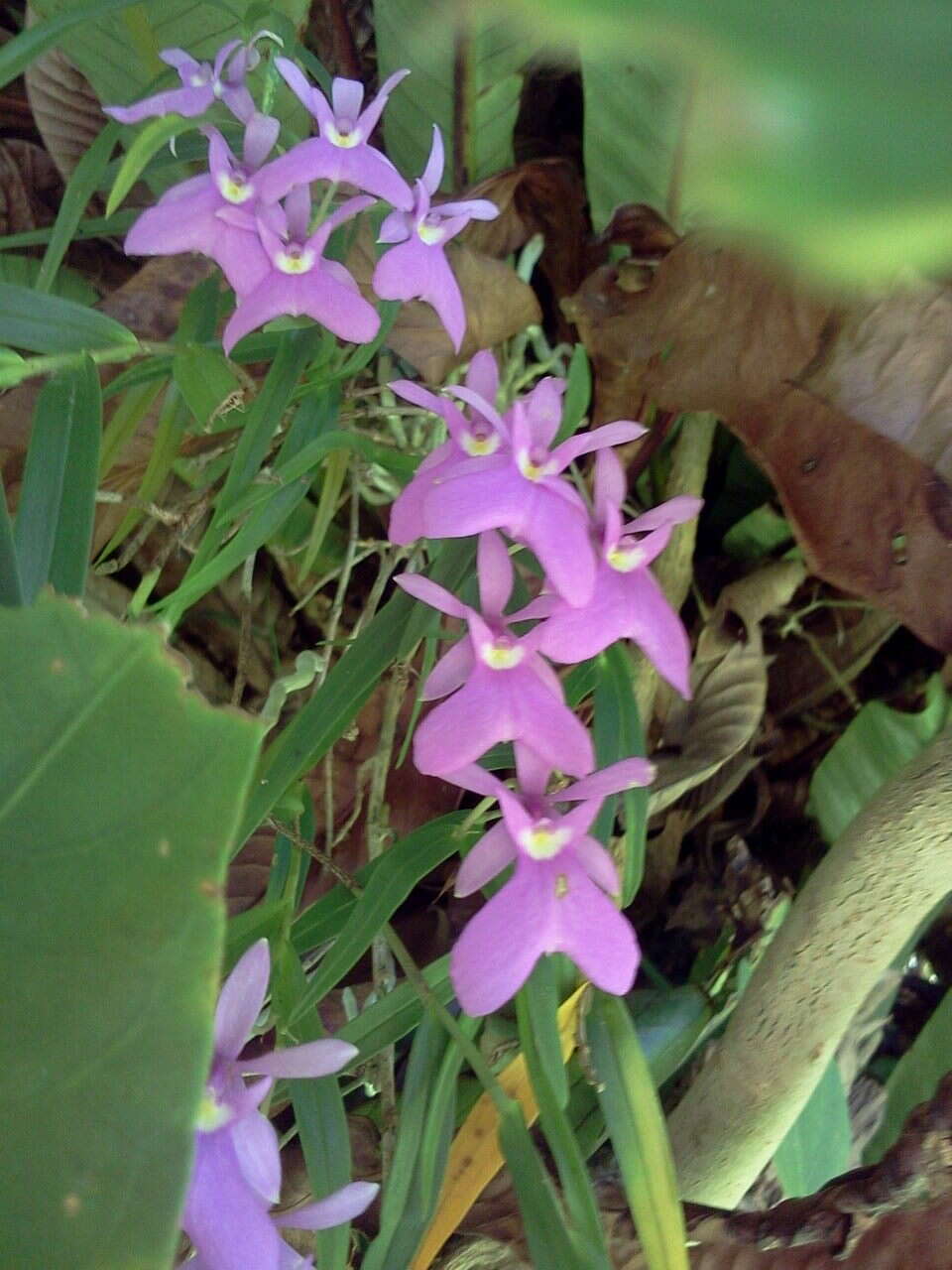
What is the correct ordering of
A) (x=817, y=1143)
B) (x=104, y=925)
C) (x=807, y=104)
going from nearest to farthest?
(x=807, y=104), (x=104, y=925), (x=817, y=1143)

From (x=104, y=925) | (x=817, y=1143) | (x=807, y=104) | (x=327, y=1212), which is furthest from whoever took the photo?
(x=817, y=1143)

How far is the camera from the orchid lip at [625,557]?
420mm

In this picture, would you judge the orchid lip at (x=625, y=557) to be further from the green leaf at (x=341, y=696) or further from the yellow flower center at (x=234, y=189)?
the yellow flower center at (x=234, y=189)

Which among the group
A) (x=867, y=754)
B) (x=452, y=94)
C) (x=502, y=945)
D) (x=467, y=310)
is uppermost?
(x=452, y=94)

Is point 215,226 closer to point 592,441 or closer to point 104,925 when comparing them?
point 592,441

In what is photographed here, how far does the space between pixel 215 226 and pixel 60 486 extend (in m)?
0.13

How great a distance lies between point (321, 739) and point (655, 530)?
0.56 ft

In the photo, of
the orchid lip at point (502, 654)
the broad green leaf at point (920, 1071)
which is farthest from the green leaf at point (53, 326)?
the broad green leaf at point (920, 1071)

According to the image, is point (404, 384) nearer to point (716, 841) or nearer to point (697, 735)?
point (697, 735)

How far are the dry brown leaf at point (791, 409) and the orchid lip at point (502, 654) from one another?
0.32m

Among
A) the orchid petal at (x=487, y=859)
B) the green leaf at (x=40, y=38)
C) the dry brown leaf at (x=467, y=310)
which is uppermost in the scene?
the green leaf at (x=40, y=38)

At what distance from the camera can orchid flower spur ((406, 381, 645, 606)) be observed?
1.24ft

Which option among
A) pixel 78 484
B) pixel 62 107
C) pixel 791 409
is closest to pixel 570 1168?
pixel 78 484

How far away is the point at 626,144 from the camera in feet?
2.37
